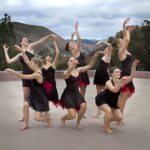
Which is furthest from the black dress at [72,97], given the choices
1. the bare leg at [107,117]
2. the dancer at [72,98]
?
the bare leg at [107,117]

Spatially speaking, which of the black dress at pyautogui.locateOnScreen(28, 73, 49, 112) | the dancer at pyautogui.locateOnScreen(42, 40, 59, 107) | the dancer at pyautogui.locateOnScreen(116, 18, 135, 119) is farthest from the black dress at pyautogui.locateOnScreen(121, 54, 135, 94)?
the black dress at pyautogui.locateOnScreen(28, 73, 49, 112)

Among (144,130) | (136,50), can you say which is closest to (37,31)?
(136,50)

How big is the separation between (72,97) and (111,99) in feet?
2.13

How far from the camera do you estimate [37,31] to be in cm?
6912

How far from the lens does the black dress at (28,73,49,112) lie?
7758 millimetres

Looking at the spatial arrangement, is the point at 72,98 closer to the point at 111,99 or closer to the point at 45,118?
the point at 45,118

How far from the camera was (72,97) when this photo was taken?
7.81 metres

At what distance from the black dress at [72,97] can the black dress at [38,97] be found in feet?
0.89

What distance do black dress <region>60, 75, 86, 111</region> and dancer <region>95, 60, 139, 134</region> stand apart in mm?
341

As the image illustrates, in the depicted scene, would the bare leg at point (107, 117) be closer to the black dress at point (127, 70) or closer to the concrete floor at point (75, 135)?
the concrete floor at point (75, 135)

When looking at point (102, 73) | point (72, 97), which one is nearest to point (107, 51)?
point (102, 73)

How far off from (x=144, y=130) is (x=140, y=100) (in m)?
4.50

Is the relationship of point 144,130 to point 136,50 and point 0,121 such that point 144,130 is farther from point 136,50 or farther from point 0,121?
point 136,50

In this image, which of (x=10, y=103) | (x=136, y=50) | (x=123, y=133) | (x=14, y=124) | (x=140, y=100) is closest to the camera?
(x=123, y=133)
